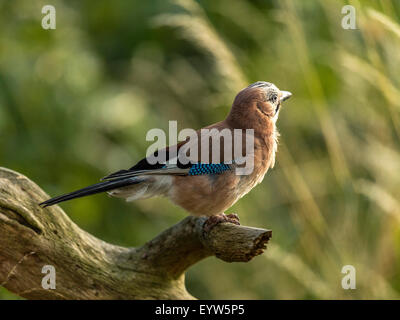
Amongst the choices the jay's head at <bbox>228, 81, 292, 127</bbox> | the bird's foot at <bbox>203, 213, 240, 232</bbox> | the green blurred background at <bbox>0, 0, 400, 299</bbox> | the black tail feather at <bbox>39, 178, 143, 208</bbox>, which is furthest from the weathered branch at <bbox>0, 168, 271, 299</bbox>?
the green blurred background at <bbox>0, 0, 400, 299</bbox>

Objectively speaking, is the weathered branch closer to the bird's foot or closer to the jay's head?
the bird's foot

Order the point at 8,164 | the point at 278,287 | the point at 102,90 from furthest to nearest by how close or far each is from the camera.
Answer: the point at 102,90 → the point at 8,164 → the point at 278,287

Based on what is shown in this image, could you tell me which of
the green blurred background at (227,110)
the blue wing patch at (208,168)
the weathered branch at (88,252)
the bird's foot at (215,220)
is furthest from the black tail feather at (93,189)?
the green blurred background at (227,110)

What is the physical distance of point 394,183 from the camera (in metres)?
4.97

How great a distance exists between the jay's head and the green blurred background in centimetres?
66

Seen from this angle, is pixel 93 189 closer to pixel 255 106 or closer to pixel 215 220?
pixel 215 220

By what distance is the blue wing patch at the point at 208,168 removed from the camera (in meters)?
3.93

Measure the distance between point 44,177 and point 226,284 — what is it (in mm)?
2010

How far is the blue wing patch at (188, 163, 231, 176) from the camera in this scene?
3932mm

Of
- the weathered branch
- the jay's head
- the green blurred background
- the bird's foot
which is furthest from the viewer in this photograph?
the green blurred background

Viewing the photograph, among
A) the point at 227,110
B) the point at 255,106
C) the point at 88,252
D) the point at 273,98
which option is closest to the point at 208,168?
the point at 255,106

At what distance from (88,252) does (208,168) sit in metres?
0.89
